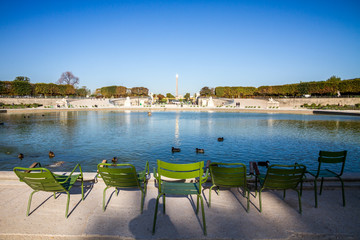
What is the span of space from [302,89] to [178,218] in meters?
69.3

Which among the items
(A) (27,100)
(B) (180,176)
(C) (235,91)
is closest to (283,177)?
(B) (180,176)

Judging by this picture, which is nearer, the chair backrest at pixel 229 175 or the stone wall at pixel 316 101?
the chair backrest at pixel 229 175

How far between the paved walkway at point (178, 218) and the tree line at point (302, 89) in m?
63.6

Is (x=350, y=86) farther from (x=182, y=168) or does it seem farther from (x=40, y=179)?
(x=40, y=179)

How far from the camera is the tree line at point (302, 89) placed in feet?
177

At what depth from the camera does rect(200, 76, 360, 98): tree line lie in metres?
53.9

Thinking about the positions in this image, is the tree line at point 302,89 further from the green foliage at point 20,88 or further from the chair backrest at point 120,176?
the chair backrest at point 120,176

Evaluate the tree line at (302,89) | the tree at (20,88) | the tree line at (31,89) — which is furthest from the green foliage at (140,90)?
the tree at (20,88)

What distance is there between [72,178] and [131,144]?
26.3ft

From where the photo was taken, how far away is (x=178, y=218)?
12.5ft

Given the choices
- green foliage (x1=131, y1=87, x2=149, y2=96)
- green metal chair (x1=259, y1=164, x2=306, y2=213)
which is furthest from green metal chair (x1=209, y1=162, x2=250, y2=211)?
green foliage (x1=131, y1=87, x2=149, y2=96)

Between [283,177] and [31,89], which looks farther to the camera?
[31,89]

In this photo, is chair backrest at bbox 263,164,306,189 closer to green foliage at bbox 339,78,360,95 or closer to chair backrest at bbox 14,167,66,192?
chair backrest at bbox 14,167,66,192

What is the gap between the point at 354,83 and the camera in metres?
52.5
